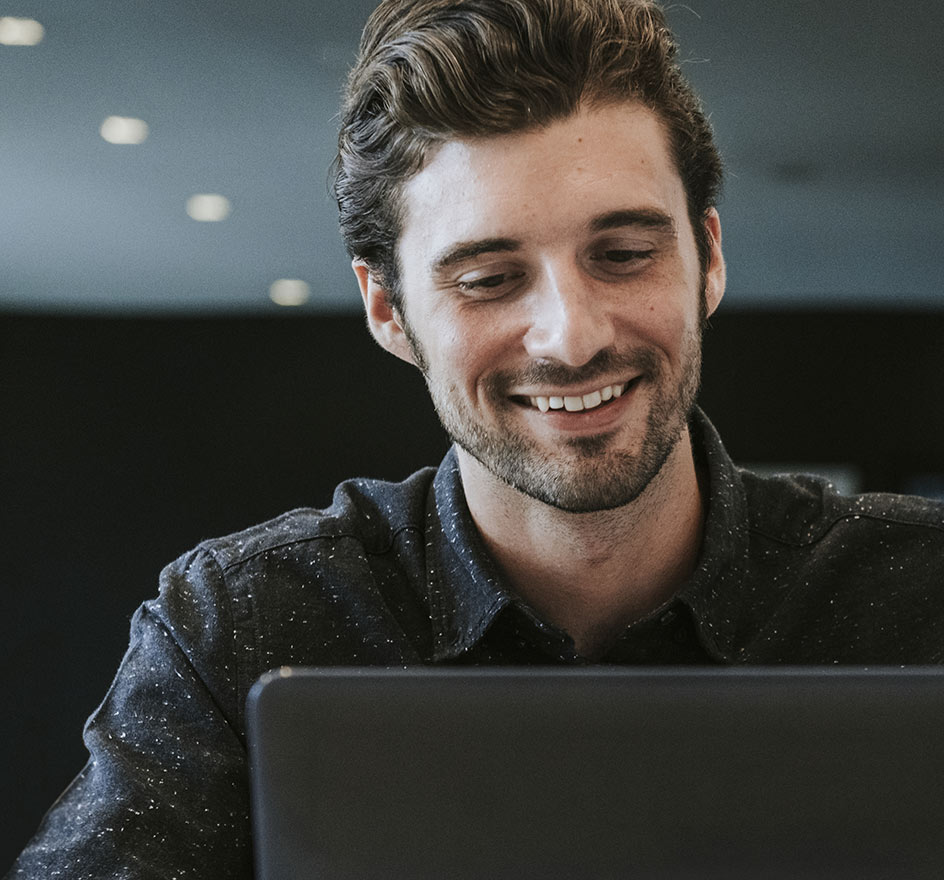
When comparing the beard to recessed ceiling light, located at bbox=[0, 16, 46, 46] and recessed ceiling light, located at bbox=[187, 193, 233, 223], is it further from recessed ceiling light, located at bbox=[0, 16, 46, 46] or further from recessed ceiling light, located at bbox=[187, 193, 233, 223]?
recessed ceiling light, located at bbox=[187, 193, 233, 223]

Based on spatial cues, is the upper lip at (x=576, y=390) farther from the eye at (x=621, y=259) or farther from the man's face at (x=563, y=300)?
the eye at (x=621, y=259)

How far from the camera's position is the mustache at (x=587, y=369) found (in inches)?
42.4

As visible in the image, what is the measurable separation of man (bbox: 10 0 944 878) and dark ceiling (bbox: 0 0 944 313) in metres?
1.75

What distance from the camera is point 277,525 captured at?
4.16ft

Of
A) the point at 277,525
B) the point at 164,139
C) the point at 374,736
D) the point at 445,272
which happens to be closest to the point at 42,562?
the point at 164,139

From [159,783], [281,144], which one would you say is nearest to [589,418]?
[159,783]

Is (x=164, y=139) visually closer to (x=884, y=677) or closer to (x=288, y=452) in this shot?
(x=288, y=452)

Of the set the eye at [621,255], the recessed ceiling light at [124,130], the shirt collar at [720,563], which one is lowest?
the shirt collar at [720,563]

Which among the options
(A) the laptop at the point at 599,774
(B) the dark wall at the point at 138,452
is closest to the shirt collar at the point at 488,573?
(A) the laptop at the point at 599,774

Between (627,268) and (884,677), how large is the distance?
604mm

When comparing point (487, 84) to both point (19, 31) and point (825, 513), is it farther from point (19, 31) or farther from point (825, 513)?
point (19, 31)

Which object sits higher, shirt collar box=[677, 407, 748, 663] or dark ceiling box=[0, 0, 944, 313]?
dark ceiling box=[0, 0, 944, 313]

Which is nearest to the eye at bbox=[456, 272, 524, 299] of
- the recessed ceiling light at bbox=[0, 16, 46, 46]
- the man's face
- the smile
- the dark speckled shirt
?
the man's face

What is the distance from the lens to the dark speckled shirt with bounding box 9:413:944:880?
1.05 meters
